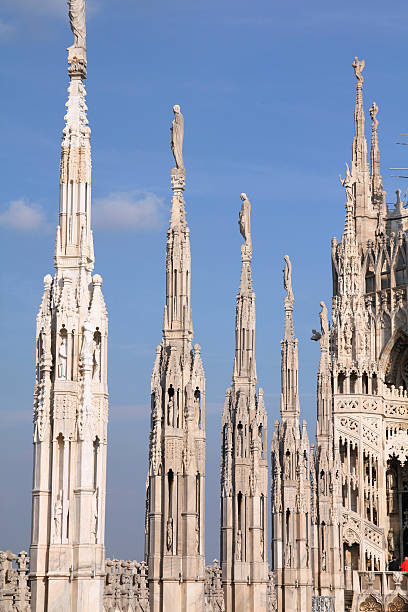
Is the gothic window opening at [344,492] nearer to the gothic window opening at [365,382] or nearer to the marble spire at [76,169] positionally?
the gothic window opening at [365,382]

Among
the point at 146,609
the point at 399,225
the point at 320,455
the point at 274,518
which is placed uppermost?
the point at 399,225

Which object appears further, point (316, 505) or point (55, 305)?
point (316, 505)

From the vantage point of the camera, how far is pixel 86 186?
19.4 metres

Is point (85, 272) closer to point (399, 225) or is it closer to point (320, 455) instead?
point (320, 455)

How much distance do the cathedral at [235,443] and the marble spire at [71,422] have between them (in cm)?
2

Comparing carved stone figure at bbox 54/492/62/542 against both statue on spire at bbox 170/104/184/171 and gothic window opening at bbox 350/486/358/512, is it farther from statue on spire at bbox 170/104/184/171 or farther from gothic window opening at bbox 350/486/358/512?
gothic window opening at bbox 350/486/358/512

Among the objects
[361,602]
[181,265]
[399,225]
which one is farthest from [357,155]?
[181,265]

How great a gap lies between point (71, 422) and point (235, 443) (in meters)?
Answer: 16.8

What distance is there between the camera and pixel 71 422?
18438 millimetres

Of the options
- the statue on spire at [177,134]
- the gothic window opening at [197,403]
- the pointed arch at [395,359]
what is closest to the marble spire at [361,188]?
the pointed arch at [395,359]

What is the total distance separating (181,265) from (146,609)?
8.27 meters

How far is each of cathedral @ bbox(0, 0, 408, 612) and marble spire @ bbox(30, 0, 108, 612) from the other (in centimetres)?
2

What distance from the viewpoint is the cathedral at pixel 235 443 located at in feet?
60.5

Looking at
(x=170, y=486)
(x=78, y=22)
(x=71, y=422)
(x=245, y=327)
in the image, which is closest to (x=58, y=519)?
(x=71, y=422)
